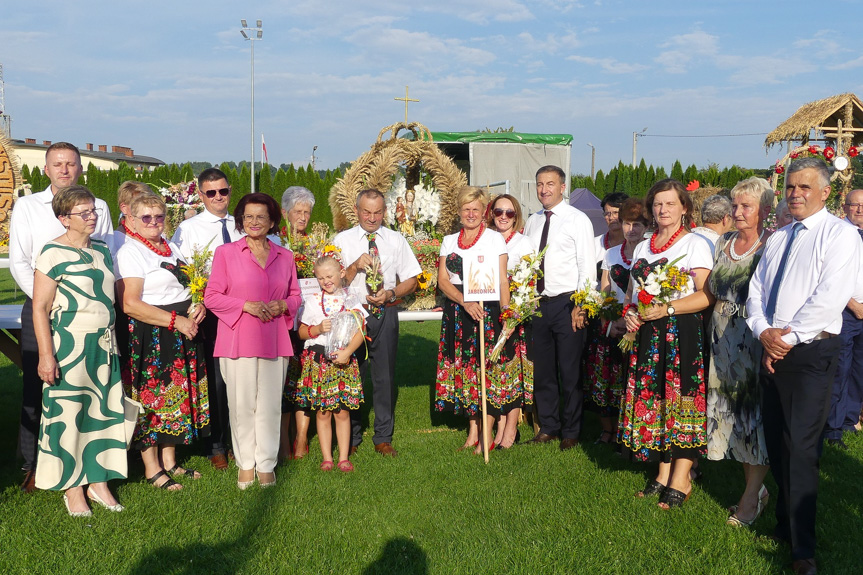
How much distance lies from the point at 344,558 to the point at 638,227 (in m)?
3.64

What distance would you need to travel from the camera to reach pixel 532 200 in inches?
832

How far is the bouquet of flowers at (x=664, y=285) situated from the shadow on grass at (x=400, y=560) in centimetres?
217

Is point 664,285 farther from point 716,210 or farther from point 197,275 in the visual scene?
point 197,275

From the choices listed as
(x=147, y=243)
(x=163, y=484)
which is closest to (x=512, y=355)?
(x=163, y=484)

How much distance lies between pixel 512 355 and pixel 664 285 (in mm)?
1828

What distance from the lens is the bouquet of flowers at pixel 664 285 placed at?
4289 mm

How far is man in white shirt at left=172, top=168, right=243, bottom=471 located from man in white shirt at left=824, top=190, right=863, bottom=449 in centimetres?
536

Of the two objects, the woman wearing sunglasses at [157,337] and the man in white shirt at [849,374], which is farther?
the man in white shirt at [849,374]

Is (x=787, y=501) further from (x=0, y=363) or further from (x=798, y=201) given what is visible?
(x=0, y=363)

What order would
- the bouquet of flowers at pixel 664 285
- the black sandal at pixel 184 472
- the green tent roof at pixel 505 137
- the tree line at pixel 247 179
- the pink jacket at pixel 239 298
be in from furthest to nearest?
1. the tree line at pixel 247 179
2. the green tent roof at pixel 505 137
3. the black sandal at pixel 184 472
4. the pink jacket at pixel 239 298
5. the bouquet of flowers at pixel 664 285

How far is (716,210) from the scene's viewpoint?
16.2ft

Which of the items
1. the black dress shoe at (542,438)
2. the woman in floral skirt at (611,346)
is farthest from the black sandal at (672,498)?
the black dress shoe at (542,438)

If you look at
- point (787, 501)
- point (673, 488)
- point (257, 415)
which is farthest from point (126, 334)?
point (787, 501)

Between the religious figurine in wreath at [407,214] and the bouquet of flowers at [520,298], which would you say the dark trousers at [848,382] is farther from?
the religious figurine in wreath at [407,214]
